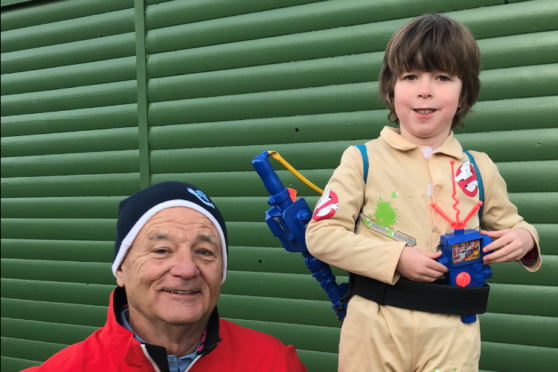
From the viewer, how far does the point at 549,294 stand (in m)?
2.69

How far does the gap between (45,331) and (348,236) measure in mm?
3264

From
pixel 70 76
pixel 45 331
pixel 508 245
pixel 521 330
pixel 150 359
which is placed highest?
pixel 70 76

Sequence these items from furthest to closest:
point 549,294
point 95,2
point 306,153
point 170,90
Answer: point 95,2 → point 170,90 → point 306,153 → point 549,294

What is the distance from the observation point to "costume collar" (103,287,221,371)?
1843 millimetres

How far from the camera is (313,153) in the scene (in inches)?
128

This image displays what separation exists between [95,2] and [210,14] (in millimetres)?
1071

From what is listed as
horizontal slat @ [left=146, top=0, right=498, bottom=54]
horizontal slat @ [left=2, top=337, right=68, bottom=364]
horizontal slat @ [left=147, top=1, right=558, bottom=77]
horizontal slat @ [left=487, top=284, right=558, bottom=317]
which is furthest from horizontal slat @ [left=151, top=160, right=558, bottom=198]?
horizontal slat @ [left=2, top=337, right=68, bottom=364]

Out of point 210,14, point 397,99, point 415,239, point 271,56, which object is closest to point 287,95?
point 271,56

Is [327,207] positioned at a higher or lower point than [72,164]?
lower

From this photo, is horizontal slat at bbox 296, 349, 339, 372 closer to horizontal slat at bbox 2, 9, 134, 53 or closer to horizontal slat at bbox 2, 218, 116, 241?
horizontal slat at bbox 2, 218, 116, 241

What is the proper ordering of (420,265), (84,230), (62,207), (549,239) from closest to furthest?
(420,265), (549,239), (84,230), (62,207)

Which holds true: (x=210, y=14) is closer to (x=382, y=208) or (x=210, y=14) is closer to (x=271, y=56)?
(x=271, y=56)

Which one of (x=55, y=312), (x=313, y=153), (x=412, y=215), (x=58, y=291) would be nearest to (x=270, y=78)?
(x=313, y=153)

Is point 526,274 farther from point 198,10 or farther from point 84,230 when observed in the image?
point 84,230
